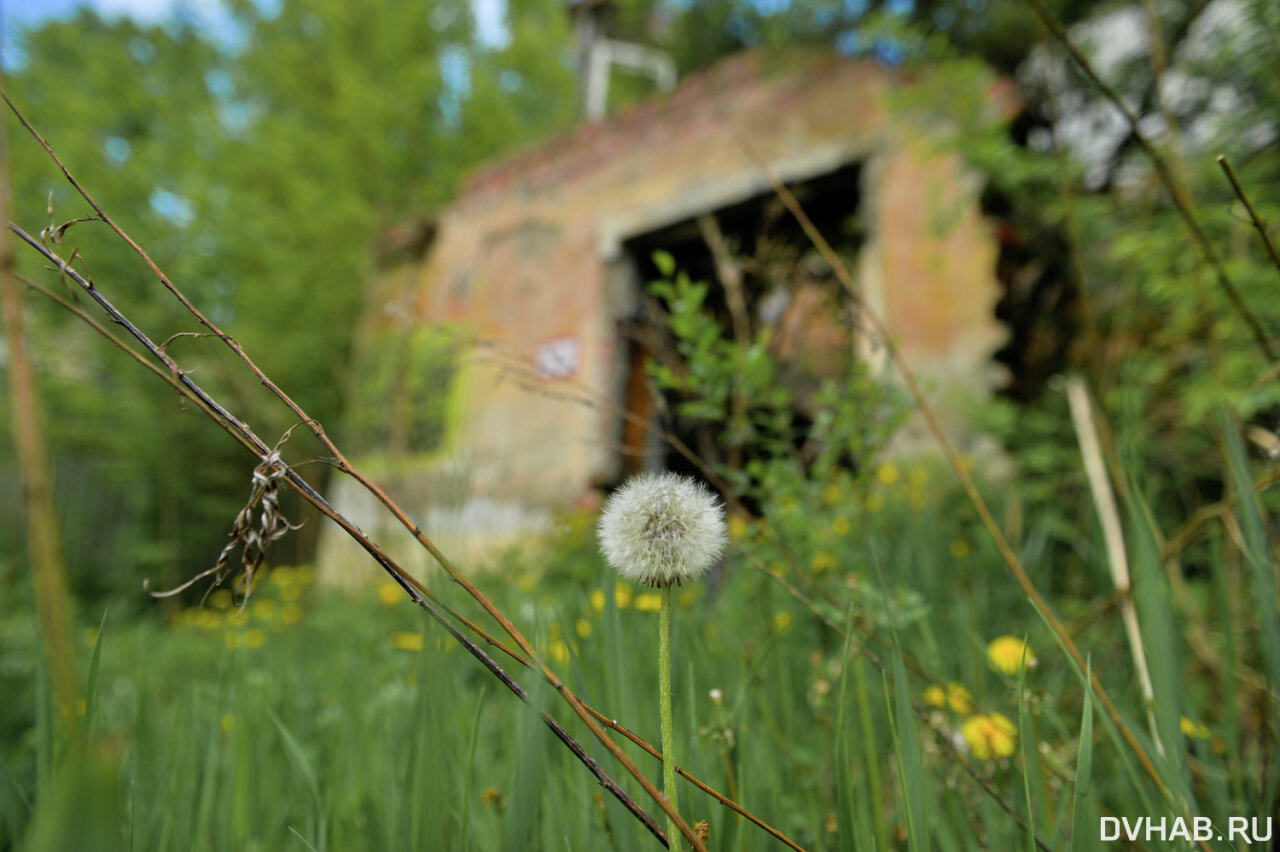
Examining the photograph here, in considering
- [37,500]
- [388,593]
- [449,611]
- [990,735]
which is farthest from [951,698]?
[388,593]

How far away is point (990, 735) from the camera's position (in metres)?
0.85

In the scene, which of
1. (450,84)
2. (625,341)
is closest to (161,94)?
(450,84)

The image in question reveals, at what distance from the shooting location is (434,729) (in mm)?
550

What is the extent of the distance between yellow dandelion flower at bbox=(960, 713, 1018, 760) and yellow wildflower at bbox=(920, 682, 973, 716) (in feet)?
0.08

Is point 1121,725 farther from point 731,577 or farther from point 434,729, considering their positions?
point 731,577

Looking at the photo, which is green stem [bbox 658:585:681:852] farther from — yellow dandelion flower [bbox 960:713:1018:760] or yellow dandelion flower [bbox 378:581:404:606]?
yellow dandelion flower [bbox 378:581:404:606]

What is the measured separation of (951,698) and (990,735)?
72 millimetres

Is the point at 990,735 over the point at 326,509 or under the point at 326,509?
under

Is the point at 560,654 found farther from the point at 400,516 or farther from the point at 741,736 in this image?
the point at 400,516

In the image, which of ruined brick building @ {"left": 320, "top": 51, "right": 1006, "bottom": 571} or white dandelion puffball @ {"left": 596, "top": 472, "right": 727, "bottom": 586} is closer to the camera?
white dandelion puffball @ {"left": 596, "top": 472, "right": 727, "bottom": 586}

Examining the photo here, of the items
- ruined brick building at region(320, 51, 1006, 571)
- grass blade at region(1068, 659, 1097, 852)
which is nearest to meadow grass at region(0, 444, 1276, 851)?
grass blade at region(1068, 659, 1097, 852)

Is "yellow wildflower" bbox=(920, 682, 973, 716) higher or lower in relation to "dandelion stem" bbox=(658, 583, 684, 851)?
lower

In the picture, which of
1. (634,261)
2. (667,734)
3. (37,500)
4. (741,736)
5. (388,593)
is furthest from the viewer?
(634,261)

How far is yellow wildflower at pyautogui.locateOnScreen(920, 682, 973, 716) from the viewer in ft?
3.09
